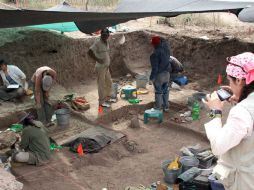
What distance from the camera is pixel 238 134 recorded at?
232cm

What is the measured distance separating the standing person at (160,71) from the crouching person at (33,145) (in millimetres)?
3104

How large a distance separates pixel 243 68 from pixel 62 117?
19.7ft

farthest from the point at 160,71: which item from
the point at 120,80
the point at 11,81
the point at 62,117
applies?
the point at 11,81

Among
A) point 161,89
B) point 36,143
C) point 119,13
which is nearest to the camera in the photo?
point 36,143

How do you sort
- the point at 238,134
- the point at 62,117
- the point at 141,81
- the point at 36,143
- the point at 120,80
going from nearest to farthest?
the point at 238,134, the point at 36,143, the point at 62,117, the point at 141,81, the point at 120,80

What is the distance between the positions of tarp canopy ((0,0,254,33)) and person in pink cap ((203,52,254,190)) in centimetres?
387

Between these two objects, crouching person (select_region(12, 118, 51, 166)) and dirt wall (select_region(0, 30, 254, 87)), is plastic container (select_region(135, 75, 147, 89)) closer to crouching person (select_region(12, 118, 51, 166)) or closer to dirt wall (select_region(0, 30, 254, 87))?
dirt wall (select_region(0, 30, 254, 87))

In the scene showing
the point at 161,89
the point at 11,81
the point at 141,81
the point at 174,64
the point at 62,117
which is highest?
the point at 174,64

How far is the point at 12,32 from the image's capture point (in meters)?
10.3

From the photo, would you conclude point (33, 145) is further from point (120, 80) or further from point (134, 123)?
point (120, 80)

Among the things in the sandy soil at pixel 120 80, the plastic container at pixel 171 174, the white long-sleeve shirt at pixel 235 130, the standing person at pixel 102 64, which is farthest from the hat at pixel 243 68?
the standing person at pixel 102 64

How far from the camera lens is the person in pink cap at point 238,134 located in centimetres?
Result: 234

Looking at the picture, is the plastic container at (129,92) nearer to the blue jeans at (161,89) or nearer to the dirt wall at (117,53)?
the blue jeans at (161,89)

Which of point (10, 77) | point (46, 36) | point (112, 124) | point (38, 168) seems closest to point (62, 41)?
point (46, 36)
